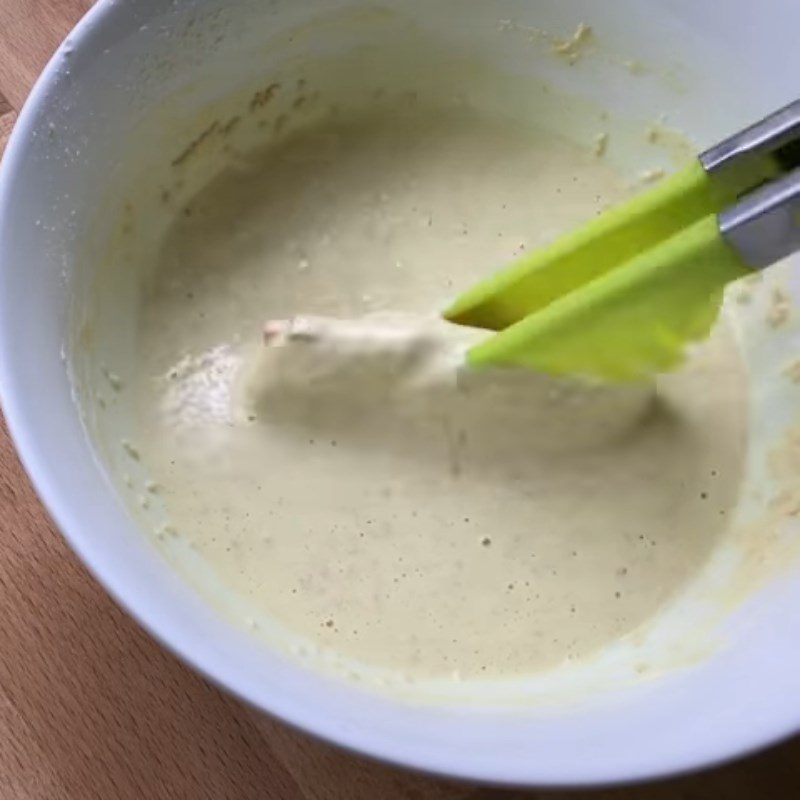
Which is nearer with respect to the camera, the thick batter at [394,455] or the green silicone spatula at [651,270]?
the green silicone spatula at [651,270]

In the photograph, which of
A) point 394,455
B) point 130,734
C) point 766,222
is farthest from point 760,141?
point 130,734

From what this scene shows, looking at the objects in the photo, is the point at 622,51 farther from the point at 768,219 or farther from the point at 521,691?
the point at 521,691

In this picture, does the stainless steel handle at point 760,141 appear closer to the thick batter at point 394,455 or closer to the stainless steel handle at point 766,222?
the stainless steel handle at point 766,222

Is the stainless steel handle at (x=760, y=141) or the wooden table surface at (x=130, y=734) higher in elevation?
the stainless steel handle at (x=760, y=141)

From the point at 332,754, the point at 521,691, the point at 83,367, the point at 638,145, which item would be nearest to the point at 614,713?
the point at 521,691

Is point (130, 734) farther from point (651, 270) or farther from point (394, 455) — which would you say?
point (651, 270)

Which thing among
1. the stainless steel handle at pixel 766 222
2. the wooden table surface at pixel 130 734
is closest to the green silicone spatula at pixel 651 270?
the stainless steel handle at pixel 766 222
